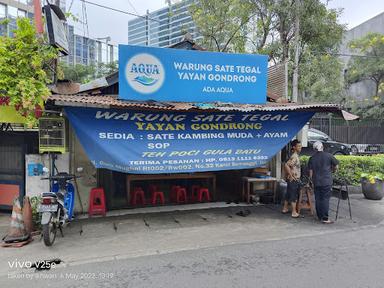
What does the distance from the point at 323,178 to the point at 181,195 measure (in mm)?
3472

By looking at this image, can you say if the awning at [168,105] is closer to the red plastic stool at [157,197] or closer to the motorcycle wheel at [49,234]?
the motorcycle wheel at [49,234]

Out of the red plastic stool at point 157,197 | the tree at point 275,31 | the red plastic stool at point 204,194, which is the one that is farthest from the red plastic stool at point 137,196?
the tree at point 275,31

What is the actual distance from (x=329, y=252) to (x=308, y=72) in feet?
39.0

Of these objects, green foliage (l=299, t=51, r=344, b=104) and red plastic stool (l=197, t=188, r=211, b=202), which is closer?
red plastic stool (l=197, t=188, r=211, b=202)

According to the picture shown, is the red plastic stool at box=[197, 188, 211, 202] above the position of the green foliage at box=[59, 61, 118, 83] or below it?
below

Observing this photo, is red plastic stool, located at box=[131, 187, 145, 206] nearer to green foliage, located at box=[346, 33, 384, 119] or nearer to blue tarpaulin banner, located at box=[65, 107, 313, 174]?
blue tarpaulin banner, located at box=[65, 107, 313, 174]

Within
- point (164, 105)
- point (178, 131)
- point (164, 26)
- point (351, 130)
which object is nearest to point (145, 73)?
point (164, 105)

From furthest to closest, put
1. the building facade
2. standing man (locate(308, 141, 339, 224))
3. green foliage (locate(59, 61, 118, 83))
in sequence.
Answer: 1. green foliage (locate(59, 61, 118, 83))
2. the building facade
3. standing man (locate(308, 141, 339, 224))

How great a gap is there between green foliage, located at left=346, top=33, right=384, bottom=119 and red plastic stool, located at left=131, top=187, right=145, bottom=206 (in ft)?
64.0

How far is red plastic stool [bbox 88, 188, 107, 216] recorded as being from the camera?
771 centimetres

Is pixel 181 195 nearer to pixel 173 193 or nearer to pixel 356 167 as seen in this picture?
pixel 173 193

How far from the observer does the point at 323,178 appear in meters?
7.39

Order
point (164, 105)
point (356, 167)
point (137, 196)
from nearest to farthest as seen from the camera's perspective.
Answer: point (164, 105), point (137, 196), point (356, 167)

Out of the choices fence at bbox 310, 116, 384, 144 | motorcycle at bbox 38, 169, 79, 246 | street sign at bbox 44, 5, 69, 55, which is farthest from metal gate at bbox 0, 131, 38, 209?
fence at bbox 310, 116, 384, 144
